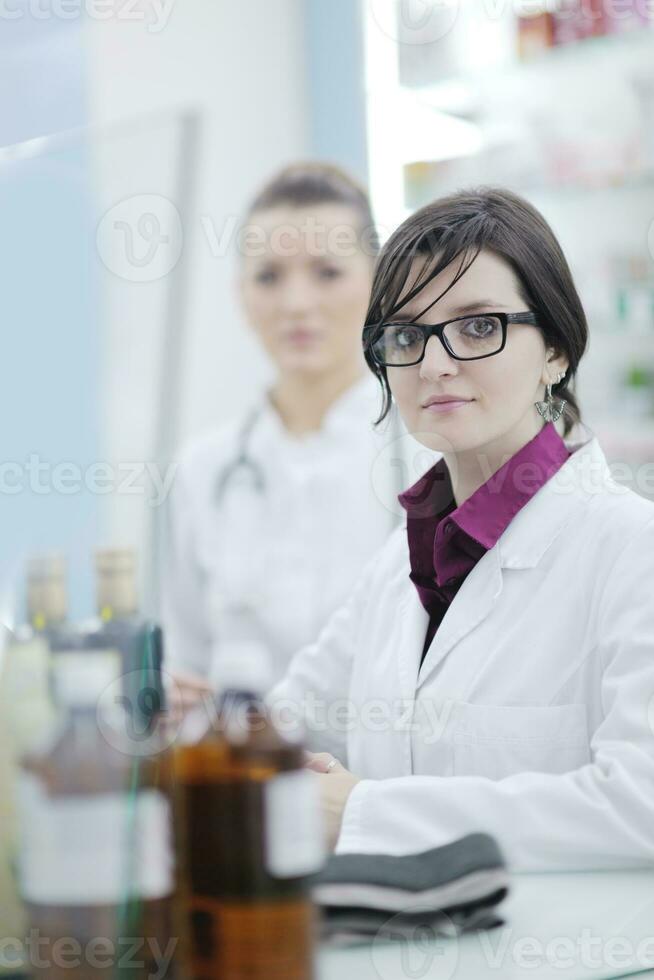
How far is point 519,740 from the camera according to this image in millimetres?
947

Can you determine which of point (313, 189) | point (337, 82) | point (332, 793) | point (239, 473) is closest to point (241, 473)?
point (239, 473)

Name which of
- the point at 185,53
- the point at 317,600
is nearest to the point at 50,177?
the point at 317,600

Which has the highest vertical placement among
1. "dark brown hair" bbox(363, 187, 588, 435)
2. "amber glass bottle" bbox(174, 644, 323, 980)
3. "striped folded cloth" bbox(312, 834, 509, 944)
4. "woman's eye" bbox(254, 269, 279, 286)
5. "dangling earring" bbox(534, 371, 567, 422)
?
"woman's eye" bbox(254, 269, 279, 286)

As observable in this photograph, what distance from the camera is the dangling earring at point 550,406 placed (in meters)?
1.02

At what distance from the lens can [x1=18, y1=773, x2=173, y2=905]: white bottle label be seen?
1.80 feet

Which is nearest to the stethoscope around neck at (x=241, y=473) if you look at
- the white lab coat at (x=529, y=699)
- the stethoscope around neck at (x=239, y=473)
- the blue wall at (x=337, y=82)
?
the stethoscope around neck at (x=239, y=473)

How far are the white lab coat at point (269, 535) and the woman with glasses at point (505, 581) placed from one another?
577mm

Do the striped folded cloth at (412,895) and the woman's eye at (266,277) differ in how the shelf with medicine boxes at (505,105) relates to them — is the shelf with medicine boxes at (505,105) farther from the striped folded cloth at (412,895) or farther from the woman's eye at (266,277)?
the striped folded cloth at (412,895)

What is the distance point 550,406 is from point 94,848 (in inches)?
24.9

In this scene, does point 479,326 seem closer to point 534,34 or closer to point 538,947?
point 538,947

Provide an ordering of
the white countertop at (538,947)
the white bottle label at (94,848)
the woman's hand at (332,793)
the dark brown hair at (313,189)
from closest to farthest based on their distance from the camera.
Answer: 1. the white bottle label at (94,848)
2. the white countertop at (538,947)
3. the woman's hand at (332,793)
4. the dark brown hair at (313,189)

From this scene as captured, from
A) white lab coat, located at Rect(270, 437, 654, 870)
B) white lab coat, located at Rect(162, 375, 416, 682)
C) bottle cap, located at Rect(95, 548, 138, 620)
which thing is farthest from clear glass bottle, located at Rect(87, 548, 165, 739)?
white lab coat, located at Rect(162, 375, 416, 682)

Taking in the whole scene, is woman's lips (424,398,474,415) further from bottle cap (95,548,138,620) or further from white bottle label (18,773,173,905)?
white bottle label (18,773,173,905)

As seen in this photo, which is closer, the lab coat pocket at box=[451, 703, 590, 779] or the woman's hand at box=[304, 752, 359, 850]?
the woman's hand at box=[304, 752, 359, 850]
